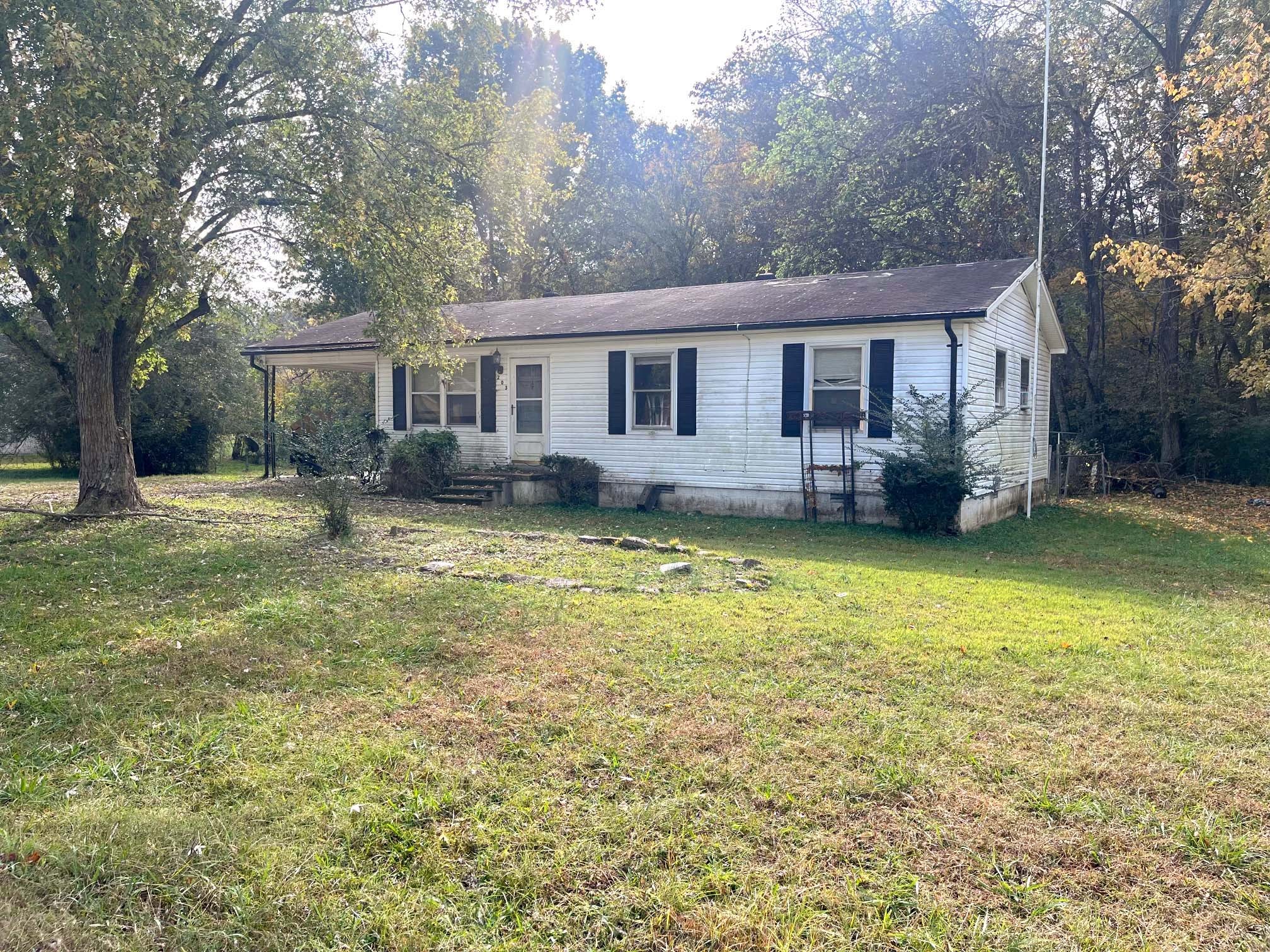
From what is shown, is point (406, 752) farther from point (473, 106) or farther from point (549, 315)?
point (549, 315)

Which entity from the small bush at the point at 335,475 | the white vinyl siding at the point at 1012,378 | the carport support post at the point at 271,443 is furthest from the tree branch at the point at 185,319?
the white vinyl siding at the point at 1012,378

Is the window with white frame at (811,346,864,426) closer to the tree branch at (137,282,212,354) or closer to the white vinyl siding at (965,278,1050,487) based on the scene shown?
the white vinyl siding at (965,278,1050,487)

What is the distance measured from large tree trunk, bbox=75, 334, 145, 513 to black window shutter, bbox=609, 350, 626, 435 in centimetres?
702

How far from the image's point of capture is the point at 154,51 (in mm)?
7258

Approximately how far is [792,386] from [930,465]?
8.47 feet

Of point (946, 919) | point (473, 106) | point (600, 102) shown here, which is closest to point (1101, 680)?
point (946, 919)

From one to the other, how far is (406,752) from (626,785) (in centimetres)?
100

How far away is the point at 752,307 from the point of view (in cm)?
1331

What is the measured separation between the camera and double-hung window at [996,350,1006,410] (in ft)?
42.3

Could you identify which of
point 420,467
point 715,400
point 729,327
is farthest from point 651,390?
point 420,467

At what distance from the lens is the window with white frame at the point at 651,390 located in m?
13.7

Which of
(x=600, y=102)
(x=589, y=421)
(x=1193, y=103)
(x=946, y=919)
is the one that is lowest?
(x=946, y=919)

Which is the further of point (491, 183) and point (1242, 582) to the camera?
point (491, 183)

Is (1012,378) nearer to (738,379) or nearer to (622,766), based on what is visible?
(738,379)
